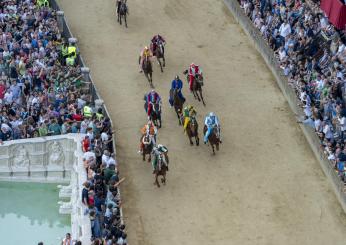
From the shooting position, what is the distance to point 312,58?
1863 inches

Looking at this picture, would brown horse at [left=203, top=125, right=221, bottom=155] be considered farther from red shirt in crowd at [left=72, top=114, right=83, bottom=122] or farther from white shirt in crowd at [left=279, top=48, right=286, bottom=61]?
white shirt in crowd at [left=279, top=48, right=286, bottom=61]

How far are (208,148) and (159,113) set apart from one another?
251 cm

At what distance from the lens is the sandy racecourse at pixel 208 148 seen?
39.0m

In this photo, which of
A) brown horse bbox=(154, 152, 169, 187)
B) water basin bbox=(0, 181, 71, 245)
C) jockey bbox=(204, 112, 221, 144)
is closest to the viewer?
brown horse bbox=(154, 152, 169, 187)

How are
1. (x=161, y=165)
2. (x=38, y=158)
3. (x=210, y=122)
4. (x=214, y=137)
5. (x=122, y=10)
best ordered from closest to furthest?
(x=161, y=165) < (x=210, y=122) < (x=214, y=137) < (x=38, y=158) < (x=122, y=10)

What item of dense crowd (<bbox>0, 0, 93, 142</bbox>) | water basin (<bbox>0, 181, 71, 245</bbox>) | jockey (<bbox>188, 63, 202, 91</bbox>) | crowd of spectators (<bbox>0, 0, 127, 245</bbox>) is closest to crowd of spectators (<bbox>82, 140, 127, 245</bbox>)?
crowd of spectators (<bbox>0, 0, 127, 245</bbox>)

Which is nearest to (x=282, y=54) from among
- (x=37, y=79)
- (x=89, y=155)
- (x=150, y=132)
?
(x=150, y=132)

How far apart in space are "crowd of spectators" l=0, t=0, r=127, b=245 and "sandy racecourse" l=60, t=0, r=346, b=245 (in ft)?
4.13

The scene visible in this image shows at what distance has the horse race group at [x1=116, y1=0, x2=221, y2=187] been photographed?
4059 cm

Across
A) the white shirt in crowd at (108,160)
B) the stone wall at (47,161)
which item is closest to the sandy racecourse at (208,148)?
the white shirt in crowd at (108,160)

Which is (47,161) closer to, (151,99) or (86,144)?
(86,144)

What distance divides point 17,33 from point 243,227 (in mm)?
16684

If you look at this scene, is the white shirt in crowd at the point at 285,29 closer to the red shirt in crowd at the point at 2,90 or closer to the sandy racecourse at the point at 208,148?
the sandy racecourse at the point at 208,148

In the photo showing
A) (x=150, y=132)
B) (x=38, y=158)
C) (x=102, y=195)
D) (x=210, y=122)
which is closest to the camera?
(x=102, y=195)
